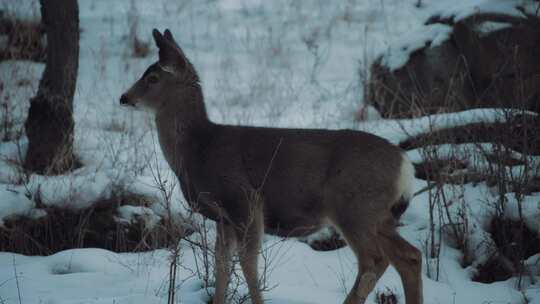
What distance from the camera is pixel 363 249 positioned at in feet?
15.3

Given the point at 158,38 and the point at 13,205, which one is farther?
the point at 13,205

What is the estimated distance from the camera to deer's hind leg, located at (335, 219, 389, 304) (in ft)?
15.2

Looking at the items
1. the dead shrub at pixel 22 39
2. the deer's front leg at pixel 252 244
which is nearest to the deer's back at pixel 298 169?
the deer's front leg at pixel 252 244

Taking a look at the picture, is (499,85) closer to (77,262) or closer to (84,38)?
(77,262)

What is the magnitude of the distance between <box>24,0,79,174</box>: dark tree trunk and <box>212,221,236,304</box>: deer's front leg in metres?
3.00

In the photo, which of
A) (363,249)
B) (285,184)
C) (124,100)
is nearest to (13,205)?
(124,100)

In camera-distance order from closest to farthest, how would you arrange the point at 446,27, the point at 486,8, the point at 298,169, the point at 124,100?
the point at 298,169 < the point at 124,100 < the point at 486,8 < the point at 446,27

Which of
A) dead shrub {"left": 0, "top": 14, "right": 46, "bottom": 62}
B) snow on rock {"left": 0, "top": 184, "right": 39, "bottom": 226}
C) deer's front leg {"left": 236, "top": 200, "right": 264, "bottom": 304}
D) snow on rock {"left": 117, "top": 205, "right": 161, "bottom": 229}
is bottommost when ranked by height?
snow on rock {"left": 117, "top": 205, "right": 161, "bottom": 229}

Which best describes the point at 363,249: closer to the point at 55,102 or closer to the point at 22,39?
the point at 55,102

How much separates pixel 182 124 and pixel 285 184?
3.56 feet

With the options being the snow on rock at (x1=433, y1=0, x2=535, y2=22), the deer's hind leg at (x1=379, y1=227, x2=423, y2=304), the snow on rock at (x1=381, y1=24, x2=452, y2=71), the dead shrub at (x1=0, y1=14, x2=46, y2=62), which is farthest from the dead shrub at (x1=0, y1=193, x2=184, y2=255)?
the snow on rock at (x1=433, y1=0, x2=535, y2=22)

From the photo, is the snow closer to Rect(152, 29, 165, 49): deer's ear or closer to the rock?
the rock

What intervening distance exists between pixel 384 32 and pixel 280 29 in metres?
1.98

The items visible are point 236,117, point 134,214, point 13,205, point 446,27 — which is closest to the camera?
point 13,205
